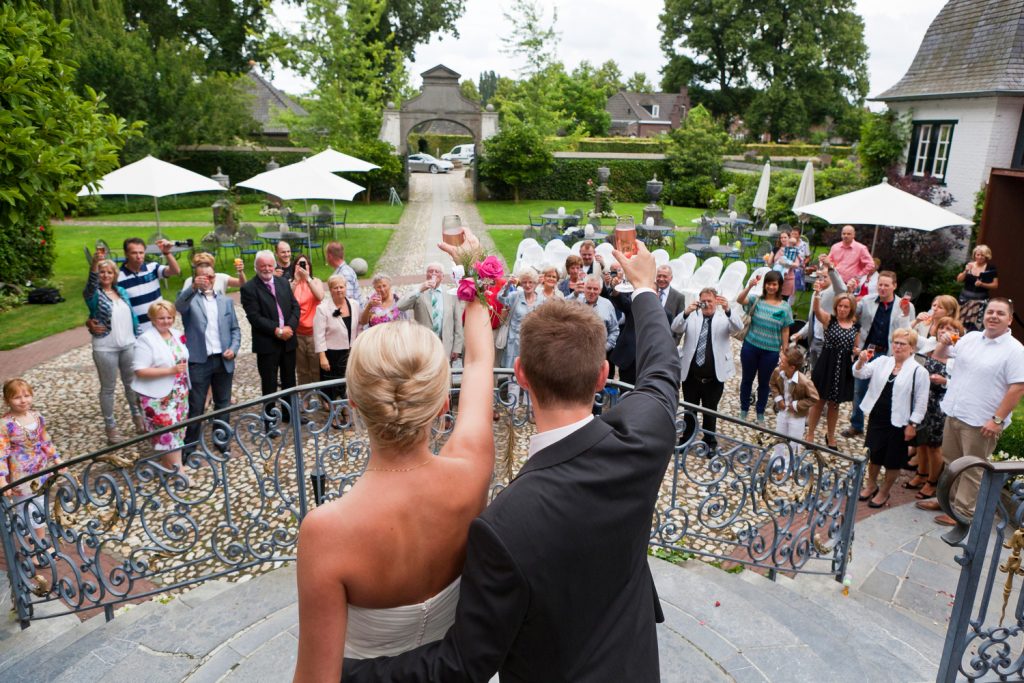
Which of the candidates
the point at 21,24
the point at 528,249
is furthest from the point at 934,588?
the point at 528,249

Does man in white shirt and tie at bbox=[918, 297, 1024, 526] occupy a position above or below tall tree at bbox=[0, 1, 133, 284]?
below

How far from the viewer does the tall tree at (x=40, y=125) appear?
5168mm

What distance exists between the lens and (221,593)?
4586 mm

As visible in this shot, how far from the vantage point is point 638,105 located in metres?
74.6

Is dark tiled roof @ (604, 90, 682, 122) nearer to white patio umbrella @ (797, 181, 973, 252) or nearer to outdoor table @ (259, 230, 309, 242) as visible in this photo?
outdoor table @ (259, 230, 309, 242)

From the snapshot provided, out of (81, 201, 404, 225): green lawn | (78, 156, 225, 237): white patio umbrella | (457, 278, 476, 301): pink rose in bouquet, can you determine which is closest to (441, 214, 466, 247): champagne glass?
(457, 278, 476, 301): pink rose in bouquet

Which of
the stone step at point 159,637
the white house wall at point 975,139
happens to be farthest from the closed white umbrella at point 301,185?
the white house wall at point 975,139

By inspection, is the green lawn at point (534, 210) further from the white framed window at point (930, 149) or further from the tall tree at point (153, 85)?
the tall tree at point (153, 85)

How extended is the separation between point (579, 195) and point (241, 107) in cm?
1587

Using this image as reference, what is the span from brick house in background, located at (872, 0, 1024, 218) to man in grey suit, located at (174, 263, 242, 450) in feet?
52.9

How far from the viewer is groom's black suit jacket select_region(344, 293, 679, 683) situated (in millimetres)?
1565

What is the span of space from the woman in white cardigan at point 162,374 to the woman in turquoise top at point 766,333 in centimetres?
612

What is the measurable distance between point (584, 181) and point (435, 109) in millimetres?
7622

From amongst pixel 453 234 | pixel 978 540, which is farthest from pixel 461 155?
pixel 978 540
